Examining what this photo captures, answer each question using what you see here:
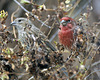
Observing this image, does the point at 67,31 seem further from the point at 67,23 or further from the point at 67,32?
the point at 67,23

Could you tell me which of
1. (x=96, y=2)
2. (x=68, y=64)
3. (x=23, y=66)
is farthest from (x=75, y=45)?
(x=96, y=2)

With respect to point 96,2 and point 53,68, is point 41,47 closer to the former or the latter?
point 53,68

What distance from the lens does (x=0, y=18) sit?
4105mm

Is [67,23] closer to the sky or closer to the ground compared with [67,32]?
closer to the sky

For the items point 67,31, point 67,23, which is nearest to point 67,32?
point 67,31

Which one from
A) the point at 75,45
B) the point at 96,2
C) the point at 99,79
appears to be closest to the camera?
the point at 75,45

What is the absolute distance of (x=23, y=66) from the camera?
410 centimetres

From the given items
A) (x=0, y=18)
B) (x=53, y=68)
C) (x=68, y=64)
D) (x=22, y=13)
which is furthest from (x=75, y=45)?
(x=22, y=13)

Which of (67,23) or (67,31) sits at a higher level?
(67,23)

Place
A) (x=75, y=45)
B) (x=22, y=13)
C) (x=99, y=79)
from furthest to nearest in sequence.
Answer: (x=22, y=13)
(x=99, y=79)
(x=75, y=45)

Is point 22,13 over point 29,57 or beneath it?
over

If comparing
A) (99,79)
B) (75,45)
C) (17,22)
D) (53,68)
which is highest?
(17,22)

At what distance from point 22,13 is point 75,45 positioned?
16.7ft

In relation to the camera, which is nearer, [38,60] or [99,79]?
[38,60]
